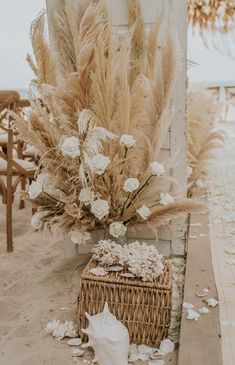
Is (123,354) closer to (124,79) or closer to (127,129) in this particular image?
(127,129)

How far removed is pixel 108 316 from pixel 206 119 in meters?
2.01

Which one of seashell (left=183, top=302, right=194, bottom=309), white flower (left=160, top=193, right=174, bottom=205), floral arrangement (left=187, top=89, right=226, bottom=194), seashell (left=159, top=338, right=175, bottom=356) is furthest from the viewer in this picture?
floral arrangement (left=187, top=89, right=226, bottom=194)

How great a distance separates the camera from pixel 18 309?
159 cm

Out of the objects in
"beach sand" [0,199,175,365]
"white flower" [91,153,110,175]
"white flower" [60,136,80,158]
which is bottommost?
"beach sand" [0,199,175,365]

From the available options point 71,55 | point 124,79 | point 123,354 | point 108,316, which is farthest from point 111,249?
point 71,55

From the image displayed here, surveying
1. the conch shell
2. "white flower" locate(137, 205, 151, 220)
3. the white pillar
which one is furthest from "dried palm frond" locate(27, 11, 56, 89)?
the conch shell

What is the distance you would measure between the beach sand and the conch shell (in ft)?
0.40

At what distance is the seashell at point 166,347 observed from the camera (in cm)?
129

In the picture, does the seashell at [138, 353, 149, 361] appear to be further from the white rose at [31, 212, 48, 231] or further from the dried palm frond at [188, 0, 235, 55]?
the dried palm frond at [188, 0, 235, 55]

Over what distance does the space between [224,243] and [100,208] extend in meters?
0.80

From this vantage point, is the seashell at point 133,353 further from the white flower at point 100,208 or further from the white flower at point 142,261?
the white flower at point 100,208

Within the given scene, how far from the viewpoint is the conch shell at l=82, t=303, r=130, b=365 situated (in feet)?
3.88

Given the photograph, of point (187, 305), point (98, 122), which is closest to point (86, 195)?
point (98, 122)

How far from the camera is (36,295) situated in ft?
5.45
